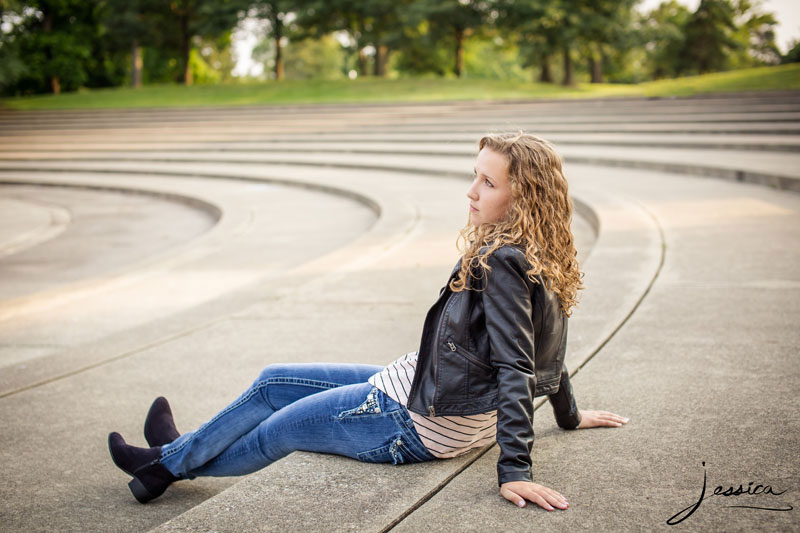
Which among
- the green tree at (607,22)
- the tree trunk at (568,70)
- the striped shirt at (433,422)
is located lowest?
the striped shirt at (433,422)

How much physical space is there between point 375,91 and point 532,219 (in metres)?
30.1

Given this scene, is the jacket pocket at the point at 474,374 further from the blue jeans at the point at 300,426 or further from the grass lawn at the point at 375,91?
the grass lawn at the point at 375,91

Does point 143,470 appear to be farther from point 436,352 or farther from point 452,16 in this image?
point 452,16

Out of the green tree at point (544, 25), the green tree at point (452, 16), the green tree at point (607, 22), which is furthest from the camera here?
the green tree at point (452, 16)

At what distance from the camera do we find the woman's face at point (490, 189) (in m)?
2.29

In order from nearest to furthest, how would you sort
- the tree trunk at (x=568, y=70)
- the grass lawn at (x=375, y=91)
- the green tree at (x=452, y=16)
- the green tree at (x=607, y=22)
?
the grass lawn at (x=375, y=91) → the green tree at (x=607, y=22) → the tree trunk at (x=568, y=70) → the green tree at (x=452, y=16)

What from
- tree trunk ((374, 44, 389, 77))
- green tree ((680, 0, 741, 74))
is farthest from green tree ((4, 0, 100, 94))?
green tree ((680, 0, 741, 74))

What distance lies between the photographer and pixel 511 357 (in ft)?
6.90

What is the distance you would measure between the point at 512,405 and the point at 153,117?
92.8 ft

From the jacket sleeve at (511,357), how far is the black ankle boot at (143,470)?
145 cm

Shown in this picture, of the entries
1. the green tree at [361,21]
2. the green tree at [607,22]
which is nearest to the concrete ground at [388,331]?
the green tree at [607,22]

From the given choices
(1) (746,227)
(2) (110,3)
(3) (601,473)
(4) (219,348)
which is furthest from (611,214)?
(2) (110,3)

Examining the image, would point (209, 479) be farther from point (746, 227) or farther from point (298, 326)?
point (746, 227)

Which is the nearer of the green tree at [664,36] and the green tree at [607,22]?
the green tree at [607,22]
